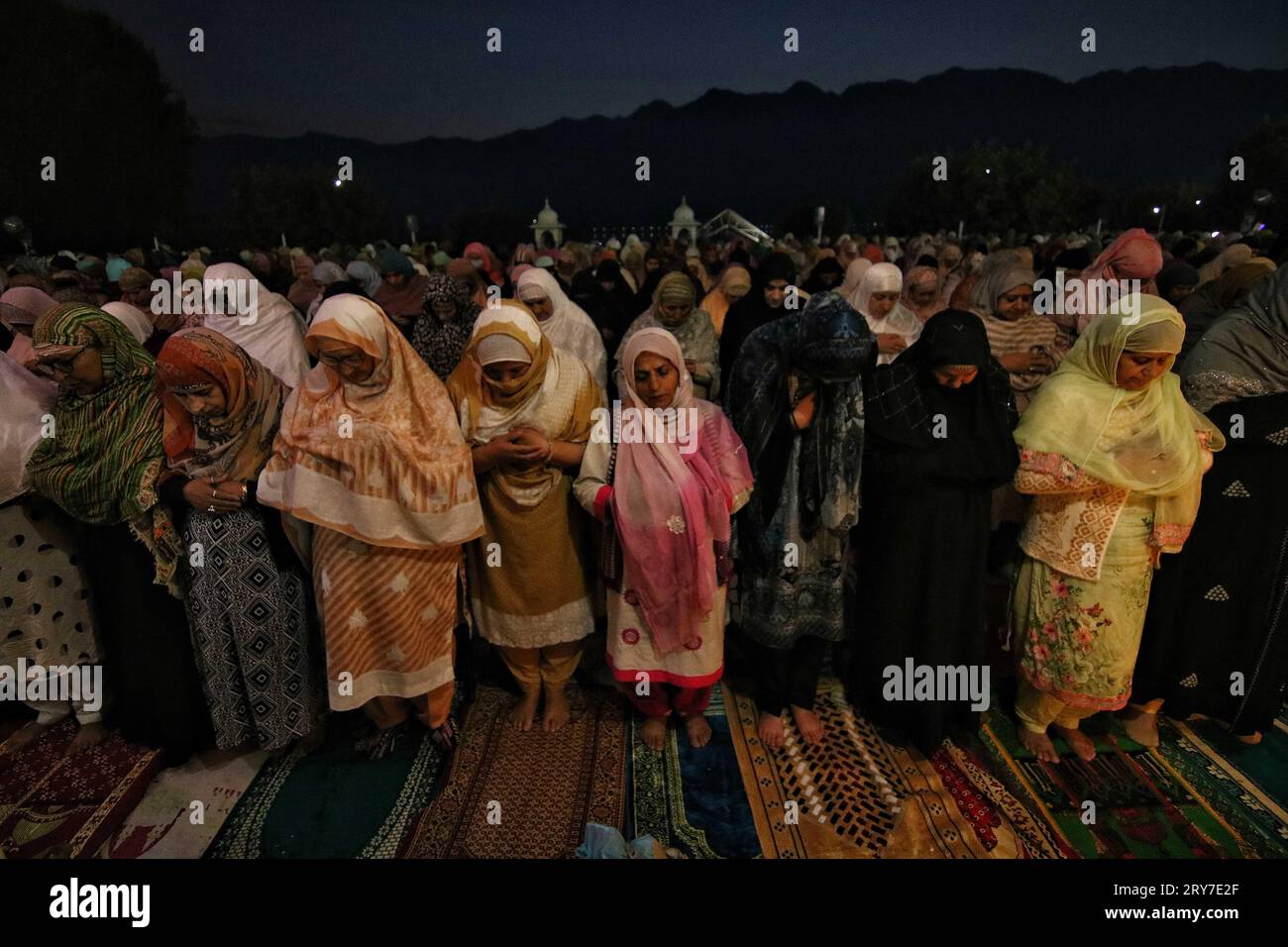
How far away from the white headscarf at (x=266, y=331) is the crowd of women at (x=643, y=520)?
1.62 m

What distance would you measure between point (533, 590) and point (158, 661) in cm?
169

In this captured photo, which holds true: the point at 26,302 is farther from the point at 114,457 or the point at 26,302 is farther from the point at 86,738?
the point at 86,738

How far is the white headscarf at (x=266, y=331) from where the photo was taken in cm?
454

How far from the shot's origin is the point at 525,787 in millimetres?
3055

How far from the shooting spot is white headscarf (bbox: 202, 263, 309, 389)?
4.54 metres

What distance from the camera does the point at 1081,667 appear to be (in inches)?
113

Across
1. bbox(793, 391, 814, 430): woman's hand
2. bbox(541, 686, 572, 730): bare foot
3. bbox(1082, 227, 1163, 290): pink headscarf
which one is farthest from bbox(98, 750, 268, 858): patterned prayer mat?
bbox(1082, 227, 1163, 290): pink headscarf

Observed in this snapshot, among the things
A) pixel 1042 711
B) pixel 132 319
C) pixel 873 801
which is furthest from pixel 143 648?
pixel 1042 711

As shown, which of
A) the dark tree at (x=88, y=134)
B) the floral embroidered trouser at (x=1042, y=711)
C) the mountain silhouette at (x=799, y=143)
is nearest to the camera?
the floral embroidered trouser at (x=1042, y=711)

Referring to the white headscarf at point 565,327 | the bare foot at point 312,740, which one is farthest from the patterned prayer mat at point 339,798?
the white headscarf at point 565,327

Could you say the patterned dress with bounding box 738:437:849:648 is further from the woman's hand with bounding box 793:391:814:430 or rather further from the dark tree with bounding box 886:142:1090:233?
the dark tree with bounding box 886:142:1090:233

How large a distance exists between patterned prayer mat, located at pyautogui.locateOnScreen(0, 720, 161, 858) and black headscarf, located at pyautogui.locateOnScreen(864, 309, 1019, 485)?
3655mm

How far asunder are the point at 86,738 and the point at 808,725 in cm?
352

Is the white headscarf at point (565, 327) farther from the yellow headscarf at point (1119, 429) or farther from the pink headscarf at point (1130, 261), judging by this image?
the pink headscarf at point (1130, 261)
